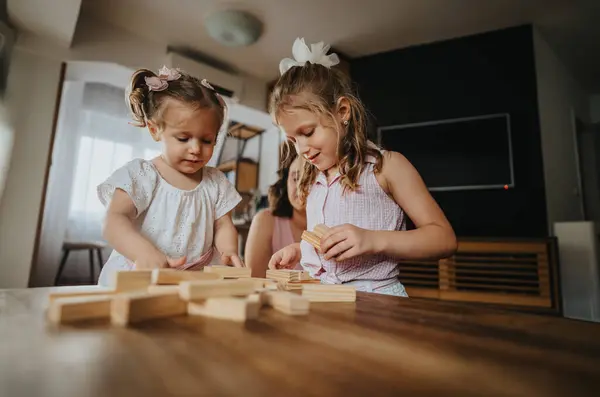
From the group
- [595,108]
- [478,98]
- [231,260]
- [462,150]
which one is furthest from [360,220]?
[595,108]

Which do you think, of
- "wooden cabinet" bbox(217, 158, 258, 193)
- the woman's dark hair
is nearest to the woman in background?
the woman's dark hair

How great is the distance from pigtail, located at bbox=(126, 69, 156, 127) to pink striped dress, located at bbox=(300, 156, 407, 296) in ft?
1.50

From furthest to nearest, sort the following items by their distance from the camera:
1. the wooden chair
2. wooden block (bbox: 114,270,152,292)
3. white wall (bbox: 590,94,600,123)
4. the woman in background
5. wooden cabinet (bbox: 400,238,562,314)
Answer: white wall (bbox: 590,94,600,123) < the wooden chair < wooden cabinet (bbox: 400,238,562,314) < the woman in background < wooden block (bbox: 114,270,152,292)

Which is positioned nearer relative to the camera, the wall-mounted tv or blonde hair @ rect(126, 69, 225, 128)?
blonde hair @ rect(126, 69, 225, 128)

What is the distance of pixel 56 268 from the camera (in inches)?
146

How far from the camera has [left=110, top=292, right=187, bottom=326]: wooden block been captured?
31 cm

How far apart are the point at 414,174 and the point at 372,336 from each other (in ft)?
1.97

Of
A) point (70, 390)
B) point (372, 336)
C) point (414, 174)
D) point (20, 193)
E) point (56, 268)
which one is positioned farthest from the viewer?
point (56, 268)

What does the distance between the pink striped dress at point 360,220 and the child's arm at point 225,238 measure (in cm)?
17

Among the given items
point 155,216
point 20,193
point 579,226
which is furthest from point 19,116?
point 579,226

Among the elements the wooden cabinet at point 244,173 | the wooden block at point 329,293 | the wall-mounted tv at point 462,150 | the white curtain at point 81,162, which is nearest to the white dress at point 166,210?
the wooden block at point 329,293

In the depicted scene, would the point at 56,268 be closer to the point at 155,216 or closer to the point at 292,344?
the point at 155,216

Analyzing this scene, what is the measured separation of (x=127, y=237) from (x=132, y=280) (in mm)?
324

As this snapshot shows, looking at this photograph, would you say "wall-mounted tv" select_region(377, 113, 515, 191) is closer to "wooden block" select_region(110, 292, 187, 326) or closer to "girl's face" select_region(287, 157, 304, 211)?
"girl's face" select_region(287, 157, 304, 211)
